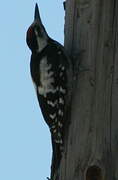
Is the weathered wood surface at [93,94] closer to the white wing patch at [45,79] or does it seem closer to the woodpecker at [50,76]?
the woodpecker at [50,76]

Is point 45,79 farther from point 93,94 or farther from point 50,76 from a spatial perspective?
Result: point 93,94

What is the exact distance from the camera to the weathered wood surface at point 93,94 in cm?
367

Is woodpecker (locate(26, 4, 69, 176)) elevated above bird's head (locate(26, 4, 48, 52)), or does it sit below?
below

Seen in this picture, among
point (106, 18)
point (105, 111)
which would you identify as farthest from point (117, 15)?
point (105, 111)

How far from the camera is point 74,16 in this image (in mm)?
4281

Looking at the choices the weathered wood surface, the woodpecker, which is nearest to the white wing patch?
the woodpecker

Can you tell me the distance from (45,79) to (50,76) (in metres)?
0.05

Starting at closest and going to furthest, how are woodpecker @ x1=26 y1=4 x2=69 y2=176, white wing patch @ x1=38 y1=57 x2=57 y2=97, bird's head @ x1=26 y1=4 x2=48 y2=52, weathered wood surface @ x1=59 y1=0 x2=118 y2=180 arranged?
weathered wood surface @ x1=59 y1=0 x2=118 y2=180 < woodpecker @ x1=26 y1=4 x2=69 y2=176 < white wing patch @ x1=38 y1=57 x2=57 y2=97 < bird's head @ x1=26 y1=4 x2=48 y2=52

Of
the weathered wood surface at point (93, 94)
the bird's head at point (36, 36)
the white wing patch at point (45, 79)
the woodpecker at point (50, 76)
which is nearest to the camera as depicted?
the weathered wood surface at point (93, 94)

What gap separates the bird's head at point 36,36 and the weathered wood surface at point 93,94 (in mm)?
421

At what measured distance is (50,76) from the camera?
4297mm

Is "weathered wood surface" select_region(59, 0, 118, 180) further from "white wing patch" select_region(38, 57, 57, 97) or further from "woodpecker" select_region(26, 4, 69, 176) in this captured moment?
"white wing patch" select_region(38, 57, 57, 97)

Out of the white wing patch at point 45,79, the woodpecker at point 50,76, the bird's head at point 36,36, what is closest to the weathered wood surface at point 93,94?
the woodpecker at point 50,76

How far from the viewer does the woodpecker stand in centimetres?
403
